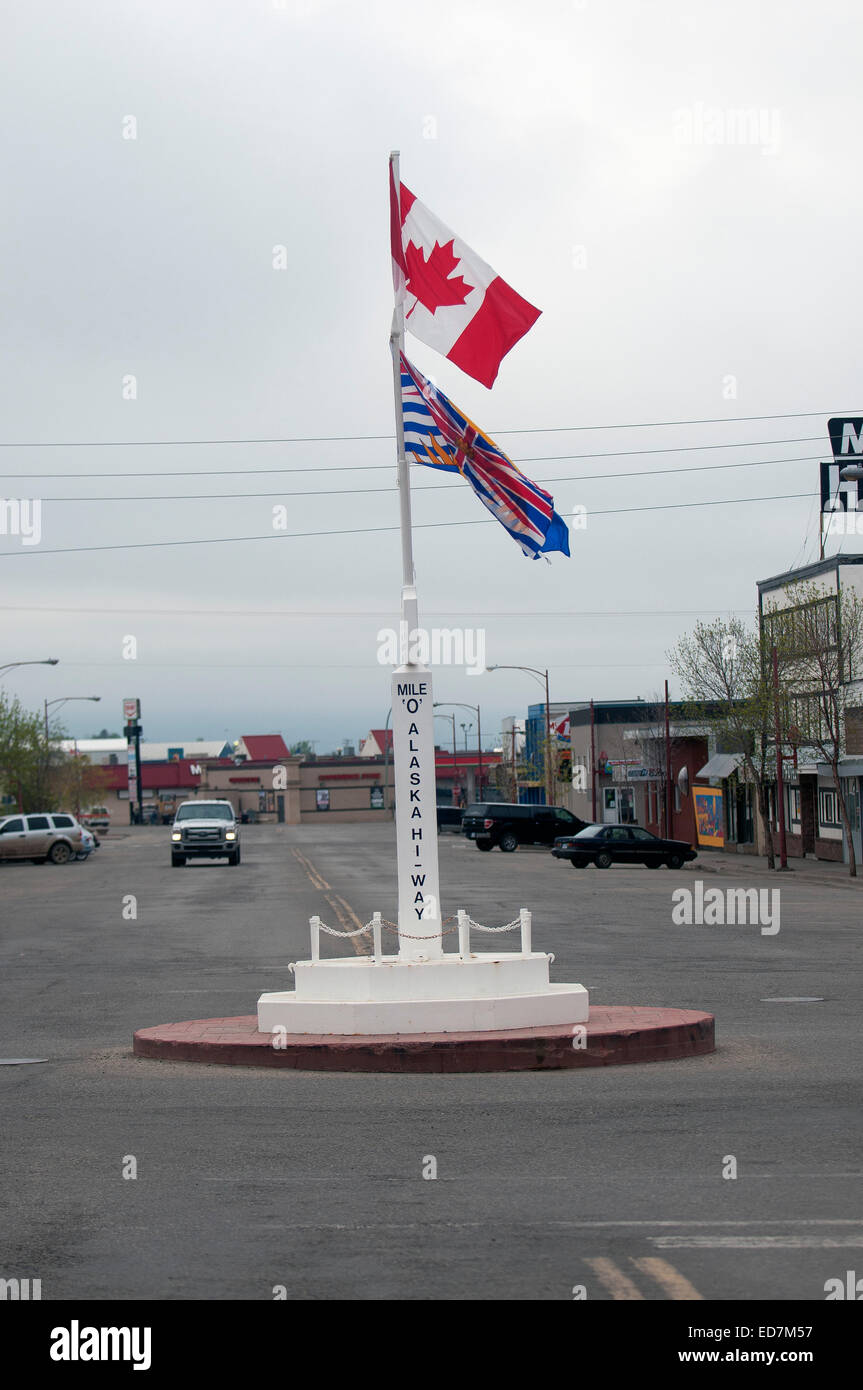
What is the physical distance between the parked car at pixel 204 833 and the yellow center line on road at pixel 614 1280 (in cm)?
3920

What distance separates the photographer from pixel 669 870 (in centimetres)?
4534

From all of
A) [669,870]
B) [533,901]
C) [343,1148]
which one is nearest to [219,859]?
[669,870]

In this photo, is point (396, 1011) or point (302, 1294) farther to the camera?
point (396, 1011)

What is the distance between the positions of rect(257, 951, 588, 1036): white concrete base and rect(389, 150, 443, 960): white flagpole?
347mm

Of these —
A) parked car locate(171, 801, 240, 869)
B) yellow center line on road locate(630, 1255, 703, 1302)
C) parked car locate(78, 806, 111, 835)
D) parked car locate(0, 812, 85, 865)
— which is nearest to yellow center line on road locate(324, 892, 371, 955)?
yellow center line on road locate(630, 1255, 703, 1302)

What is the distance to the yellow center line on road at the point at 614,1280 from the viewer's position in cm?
561

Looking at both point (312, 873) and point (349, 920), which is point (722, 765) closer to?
point (312, 873)

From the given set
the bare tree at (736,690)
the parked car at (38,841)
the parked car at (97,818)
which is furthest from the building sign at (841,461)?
the parked car at (97,818)

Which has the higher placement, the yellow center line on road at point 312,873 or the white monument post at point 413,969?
the white monument post at point 413,969

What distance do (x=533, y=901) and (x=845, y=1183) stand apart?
22.7 m

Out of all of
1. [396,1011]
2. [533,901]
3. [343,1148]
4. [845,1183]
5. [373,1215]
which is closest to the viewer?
[373,1215]

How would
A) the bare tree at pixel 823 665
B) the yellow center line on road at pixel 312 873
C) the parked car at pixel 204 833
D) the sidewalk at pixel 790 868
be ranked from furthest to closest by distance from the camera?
the parked car at pixel 204 833
the bare tree at pixel 823 665
the sidewalk at pixel 790 868
the yellow center line on road at pixel 312 873

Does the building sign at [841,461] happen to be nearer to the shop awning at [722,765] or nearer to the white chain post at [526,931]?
the shop awning at [722,765]

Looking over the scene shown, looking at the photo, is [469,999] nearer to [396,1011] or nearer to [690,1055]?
[396,1011]
